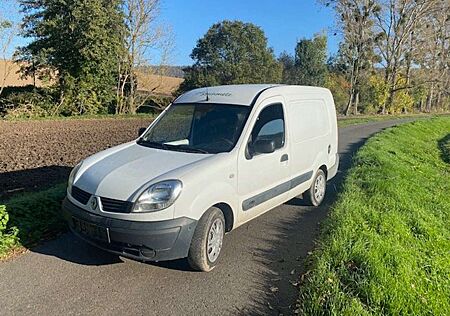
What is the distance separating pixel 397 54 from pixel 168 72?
2613 cm

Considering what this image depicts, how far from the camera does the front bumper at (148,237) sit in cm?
348

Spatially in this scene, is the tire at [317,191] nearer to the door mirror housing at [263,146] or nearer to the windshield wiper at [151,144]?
the door mirror housing at [263,146]

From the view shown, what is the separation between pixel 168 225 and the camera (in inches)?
138

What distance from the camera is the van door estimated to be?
14.3ft

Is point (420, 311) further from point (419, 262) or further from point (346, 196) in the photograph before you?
point (346, 196)

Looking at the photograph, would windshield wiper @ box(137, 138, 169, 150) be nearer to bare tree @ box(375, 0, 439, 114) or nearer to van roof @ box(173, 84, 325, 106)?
van roof @ box(173, 84, 325, 106)

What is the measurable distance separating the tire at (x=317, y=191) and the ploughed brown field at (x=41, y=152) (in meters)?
4.80

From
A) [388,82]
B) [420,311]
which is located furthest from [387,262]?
[388,82]

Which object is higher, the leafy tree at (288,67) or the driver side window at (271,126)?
the leafy tree at (288,67)

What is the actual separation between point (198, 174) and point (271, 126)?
158cm

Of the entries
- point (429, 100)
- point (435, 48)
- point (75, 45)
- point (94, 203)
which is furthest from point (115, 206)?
point (429, 100)

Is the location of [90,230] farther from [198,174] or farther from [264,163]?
[264,163]

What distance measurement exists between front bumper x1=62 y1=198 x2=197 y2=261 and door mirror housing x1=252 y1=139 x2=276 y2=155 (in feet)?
4.07

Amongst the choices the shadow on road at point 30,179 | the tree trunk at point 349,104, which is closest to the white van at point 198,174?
the shadow on road at point 30,179
